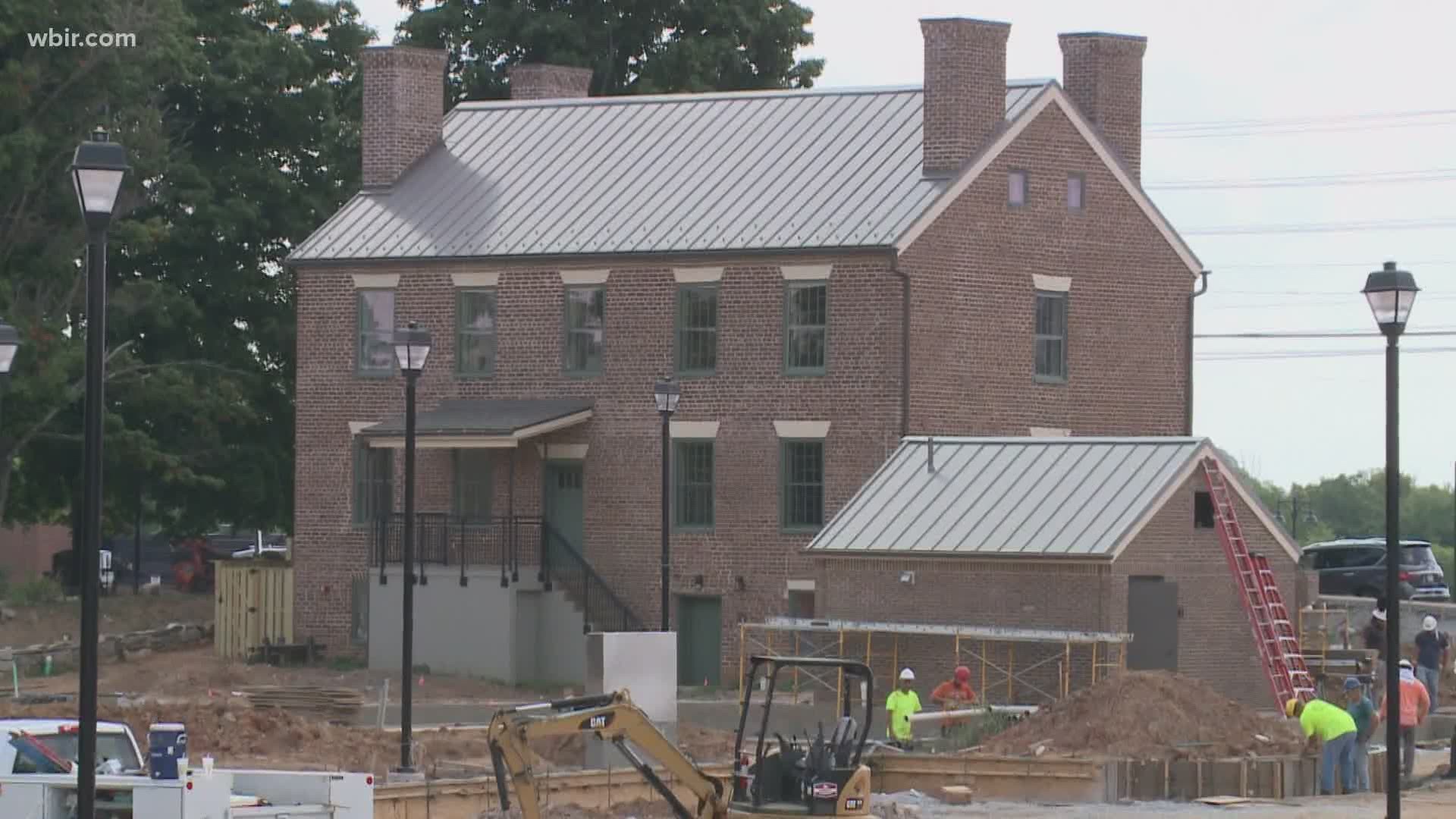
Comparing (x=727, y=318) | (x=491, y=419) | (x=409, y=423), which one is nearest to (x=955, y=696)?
(x=409, y=423)

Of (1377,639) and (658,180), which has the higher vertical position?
(658,180)

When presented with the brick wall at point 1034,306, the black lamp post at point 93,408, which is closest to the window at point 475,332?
the brick wall at point 1034,306

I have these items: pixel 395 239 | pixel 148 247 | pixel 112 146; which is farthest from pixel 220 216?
pixel 112 146

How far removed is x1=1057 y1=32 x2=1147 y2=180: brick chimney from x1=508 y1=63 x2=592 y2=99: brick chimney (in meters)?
11.0

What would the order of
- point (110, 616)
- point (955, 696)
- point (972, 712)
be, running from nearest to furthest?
point (972, 712), point (955, 696), point (110, 616)

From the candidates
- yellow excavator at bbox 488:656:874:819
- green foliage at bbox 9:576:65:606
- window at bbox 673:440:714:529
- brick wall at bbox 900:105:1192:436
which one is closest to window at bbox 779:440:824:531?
window at bbox 673:440:714:529

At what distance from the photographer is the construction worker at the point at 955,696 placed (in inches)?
1437

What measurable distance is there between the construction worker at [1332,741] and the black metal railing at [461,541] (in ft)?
59.6

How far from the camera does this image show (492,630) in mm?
46625

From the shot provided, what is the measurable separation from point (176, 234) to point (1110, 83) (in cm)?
1933

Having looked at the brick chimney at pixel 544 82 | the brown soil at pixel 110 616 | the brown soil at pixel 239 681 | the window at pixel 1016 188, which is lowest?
the brown soil at pixel 239 681

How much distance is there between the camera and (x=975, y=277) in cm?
4638

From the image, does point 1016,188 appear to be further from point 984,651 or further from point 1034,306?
point 984,651

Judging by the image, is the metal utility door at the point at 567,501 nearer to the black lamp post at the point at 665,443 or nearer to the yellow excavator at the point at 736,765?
Result: the black lamp post at the point at 665,443
